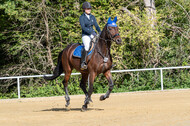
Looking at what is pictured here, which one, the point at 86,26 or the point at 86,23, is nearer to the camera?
the point at 86,23

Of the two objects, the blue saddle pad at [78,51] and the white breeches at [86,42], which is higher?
the white breeches at [86,42]

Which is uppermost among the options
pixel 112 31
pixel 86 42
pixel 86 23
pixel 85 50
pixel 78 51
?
pixel 86 23

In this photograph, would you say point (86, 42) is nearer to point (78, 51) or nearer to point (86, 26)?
point (86, 26)

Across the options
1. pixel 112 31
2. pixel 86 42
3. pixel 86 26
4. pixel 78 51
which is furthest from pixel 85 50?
pixel 112 31

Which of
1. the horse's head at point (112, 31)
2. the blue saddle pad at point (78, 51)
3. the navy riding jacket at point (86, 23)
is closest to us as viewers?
the horse's head at point (112, 31)

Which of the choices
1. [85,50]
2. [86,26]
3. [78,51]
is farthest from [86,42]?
[78,51]

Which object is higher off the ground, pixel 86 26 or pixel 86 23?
pixel 86 23

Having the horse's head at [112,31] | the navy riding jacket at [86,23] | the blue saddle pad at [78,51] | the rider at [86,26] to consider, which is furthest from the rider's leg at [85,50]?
the horse's head at [112,31]

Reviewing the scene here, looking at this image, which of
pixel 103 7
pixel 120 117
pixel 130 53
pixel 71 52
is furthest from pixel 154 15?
pixel 120 117

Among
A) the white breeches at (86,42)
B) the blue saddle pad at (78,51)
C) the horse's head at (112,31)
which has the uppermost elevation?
the horse's head at (112,31)

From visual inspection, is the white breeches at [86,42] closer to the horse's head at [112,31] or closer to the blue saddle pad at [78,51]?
the blue saddle pad at [78,51]

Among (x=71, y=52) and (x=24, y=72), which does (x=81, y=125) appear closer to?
(x=71, y=52)

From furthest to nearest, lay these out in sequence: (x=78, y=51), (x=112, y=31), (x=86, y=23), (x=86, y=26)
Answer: (x=78, y=51), (x=86, y=26), (x=86, y=23), (x=112, y=31)

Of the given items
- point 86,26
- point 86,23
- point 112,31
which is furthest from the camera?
point 86,26
